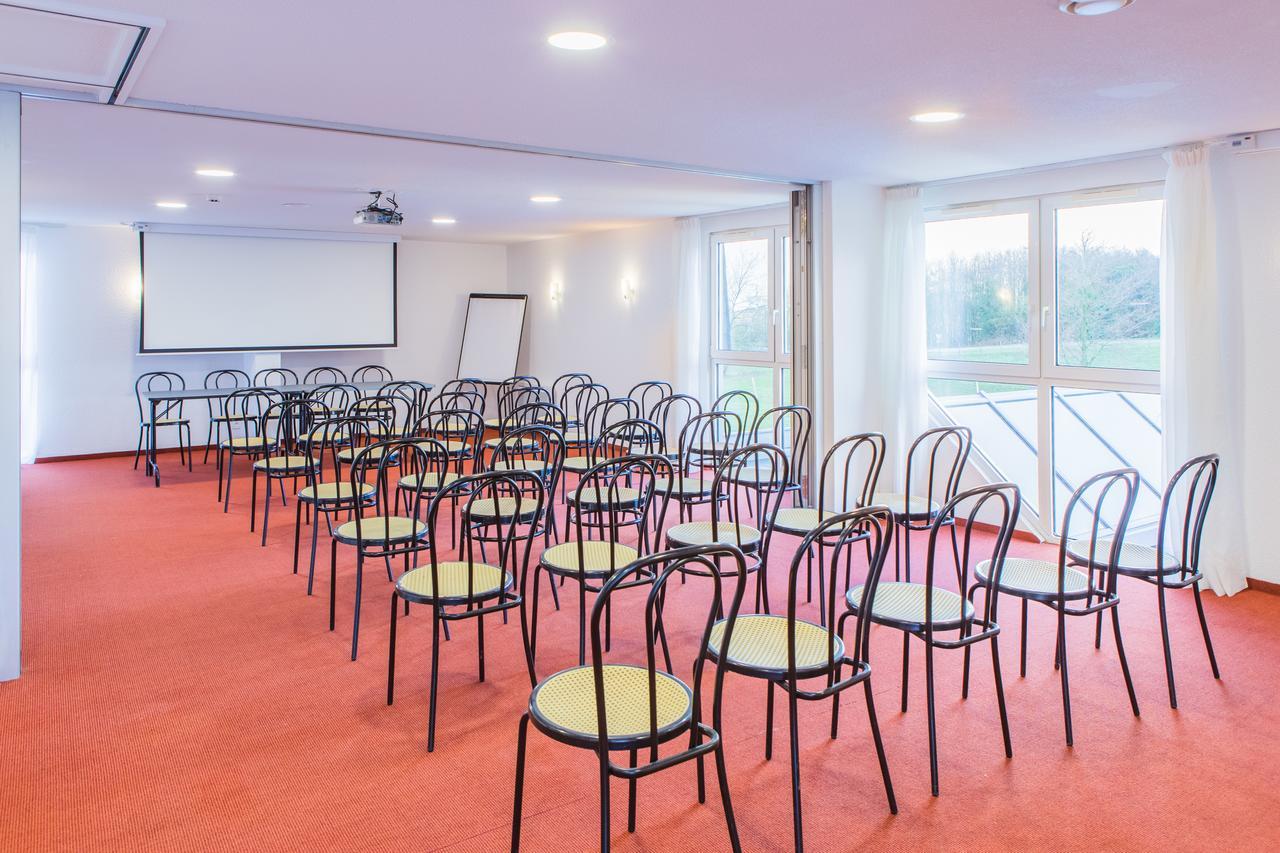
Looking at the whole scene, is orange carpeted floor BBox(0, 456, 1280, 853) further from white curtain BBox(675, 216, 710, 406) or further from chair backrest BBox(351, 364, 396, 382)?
chair backrest BBox(351, 364, 396, 382)

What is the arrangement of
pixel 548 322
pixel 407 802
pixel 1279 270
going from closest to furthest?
pixel 407 802 → pixel 1279 270 → pixel 548 322

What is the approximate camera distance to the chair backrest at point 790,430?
226 inches

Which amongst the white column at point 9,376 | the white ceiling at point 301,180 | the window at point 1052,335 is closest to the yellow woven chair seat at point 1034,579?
the window at point 1052,335

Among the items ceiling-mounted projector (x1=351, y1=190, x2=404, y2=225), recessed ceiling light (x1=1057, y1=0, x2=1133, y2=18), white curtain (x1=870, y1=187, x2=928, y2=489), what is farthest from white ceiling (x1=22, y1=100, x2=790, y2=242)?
recessed ceiling light (x1=1057, y1=0, x2=1133, y2=18)

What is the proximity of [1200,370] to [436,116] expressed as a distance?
13.6 ft

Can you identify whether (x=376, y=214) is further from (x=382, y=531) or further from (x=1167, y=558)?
(x=1167, y=558)

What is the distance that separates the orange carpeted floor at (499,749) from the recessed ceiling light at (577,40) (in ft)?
7.88

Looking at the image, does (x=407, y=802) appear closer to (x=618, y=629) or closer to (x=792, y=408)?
(x=618, y=629)

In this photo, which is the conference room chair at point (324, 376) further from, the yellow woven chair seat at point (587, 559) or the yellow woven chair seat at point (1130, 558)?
the yellow woven chair seat at point (1130, 558)

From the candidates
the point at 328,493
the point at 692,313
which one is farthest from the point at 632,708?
the point at 692,313

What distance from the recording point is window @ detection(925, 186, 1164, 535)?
18.7 ft

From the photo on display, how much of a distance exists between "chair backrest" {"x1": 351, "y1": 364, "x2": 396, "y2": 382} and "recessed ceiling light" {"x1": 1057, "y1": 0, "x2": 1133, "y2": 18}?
9.24m

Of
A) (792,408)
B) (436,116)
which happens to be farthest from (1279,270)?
(436,116)

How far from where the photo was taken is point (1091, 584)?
330cm
